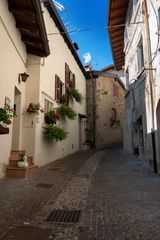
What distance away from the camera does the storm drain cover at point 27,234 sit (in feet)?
9.04

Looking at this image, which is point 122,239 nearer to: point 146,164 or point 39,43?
point 146,164

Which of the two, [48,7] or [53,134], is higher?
[48,7]

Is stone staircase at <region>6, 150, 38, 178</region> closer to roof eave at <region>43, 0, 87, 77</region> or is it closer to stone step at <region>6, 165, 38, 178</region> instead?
stone step at <region>6, 165, 38, 178</region>

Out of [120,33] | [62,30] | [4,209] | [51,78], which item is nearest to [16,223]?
[4,209]

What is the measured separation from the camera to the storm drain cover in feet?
9.04

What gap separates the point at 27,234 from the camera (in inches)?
113

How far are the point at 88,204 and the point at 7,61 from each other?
471 centimetres

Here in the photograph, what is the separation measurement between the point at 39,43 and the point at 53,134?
3535mm

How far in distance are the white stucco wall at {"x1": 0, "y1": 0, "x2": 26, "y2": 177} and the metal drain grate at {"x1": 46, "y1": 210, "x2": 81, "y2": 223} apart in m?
3.00

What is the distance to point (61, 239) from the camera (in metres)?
2.73

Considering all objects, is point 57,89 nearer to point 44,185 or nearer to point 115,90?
point 44,185

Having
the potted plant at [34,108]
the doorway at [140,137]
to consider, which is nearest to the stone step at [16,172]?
the potted plant at [34,108]

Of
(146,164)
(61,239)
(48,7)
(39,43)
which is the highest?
(48,7)

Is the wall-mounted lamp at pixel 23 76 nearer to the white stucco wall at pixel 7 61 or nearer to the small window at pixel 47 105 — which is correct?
the white stucco wall at pixel 7 61
